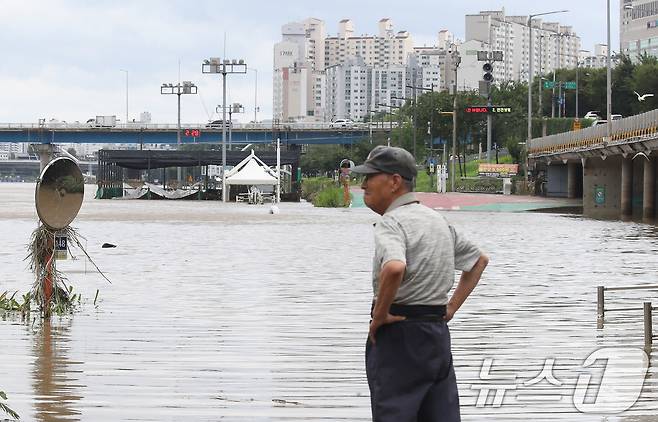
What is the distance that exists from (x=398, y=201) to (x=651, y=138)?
47.9 meters

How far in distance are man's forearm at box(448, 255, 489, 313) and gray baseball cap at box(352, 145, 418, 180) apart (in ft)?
1.96

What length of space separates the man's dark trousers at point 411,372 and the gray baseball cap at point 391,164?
777 mm

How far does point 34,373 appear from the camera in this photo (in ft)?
37.3

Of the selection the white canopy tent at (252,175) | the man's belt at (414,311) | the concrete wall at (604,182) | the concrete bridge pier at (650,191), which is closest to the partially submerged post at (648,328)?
the man's belt at (414,311)

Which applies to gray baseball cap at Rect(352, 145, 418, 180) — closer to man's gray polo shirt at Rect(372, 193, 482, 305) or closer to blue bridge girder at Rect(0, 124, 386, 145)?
man's gray polo shirt at Rect(372, 193, 482, 305)

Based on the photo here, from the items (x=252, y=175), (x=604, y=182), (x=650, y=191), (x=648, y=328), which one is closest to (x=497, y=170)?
(x=252, y=175)

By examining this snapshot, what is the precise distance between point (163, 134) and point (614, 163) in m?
92.7

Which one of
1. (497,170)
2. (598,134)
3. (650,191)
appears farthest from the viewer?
(497,170)

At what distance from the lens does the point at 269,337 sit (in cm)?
1427

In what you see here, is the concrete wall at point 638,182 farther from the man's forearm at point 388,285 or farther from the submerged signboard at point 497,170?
the man's forearm at point 388,285

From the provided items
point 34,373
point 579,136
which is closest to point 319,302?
point 34,373

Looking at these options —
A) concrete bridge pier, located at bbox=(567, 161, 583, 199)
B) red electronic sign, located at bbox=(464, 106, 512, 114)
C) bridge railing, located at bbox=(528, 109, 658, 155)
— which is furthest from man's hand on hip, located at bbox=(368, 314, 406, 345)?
red electronic sign, located at bbox=(464, 106, 512, 114)

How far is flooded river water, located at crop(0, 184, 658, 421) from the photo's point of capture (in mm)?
9977

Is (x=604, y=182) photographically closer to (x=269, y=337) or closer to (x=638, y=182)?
(x=638, y=182)
